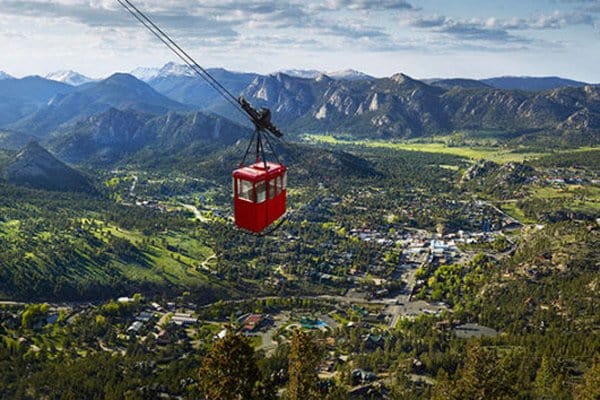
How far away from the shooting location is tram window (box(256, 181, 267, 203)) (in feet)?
112

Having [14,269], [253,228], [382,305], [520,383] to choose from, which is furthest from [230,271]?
[253,228]

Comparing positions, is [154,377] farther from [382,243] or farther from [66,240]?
[382,243]

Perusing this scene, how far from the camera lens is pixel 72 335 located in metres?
103

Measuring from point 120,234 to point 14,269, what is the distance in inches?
1584

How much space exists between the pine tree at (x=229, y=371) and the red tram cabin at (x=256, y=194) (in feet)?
27.9

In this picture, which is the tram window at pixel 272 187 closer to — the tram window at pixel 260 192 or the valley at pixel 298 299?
the tram window at pixel 260 192

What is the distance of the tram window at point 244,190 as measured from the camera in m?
34.1

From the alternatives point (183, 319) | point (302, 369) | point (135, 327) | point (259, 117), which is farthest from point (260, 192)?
point (183, 319)

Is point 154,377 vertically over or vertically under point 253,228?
under

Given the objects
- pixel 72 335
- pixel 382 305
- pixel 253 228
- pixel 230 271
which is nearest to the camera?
pixel 253 228

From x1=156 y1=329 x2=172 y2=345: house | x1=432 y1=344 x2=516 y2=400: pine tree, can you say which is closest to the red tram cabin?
x1=432 y1=344 x2=516 y2=400: pine tree

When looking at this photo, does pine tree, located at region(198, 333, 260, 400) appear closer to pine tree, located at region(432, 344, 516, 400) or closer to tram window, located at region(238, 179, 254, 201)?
tram window, located at region(238, 179, 254, 201)

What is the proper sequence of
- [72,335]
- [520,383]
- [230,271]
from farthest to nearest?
[230,271]
[72,335]
[520,383]

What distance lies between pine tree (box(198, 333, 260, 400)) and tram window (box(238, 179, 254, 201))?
1018 centimetres
